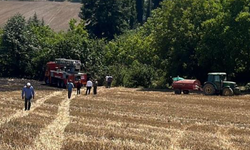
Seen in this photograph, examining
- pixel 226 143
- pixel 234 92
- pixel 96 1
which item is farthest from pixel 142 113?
pixel 96 1

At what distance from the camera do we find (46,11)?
12975cm

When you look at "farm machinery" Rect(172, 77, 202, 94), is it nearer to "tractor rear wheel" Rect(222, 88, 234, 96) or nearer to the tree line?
"tractor rear wheel" Rect(222, 88, 234, 96)

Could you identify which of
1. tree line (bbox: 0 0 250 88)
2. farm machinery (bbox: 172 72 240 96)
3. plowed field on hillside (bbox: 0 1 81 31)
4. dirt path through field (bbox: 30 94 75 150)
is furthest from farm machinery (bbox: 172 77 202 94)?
plowed field on hillside (bbox: 0 1 81 31)

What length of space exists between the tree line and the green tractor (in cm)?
589

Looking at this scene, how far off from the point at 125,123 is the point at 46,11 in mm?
108599

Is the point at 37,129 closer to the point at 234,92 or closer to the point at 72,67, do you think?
the point at 234,92

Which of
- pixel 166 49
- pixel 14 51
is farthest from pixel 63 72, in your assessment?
pixel 14 51

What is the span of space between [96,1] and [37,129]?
7488cm

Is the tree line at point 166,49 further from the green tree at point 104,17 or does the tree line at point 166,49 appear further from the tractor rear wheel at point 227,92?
the green tree at point 104,17

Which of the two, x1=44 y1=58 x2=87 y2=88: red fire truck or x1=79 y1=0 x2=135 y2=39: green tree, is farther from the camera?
x1=79 y1=0 x2=135 y2=39: green tree

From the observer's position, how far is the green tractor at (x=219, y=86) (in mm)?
42500

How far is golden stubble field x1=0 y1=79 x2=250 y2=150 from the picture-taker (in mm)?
19344

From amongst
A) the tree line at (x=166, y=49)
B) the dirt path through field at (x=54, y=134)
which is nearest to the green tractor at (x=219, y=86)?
the tree line at (x=166, y=49)

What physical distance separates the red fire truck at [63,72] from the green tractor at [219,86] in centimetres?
1474
